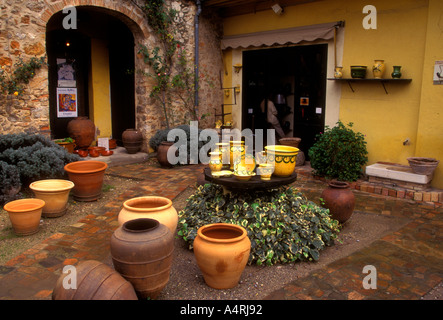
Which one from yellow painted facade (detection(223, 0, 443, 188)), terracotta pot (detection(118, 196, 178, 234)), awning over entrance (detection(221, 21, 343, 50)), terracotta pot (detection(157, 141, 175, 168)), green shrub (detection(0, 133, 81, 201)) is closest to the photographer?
terracotta pot (detection(118, 196, 178, 234))

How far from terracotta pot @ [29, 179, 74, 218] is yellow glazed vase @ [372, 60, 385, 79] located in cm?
534

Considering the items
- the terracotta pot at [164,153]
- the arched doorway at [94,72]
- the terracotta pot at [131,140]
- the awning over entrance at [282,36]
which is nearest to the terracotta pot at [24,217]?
the terracotta pot at [164,153]

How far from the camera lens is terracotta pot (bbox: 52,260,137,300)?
2.46 meters

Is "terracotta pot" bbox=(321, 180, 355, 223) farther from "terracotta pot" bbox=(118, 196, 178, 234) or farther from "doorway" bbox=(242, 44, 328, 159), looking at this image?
"doorway" bbox=(242, 44, 328, 159)

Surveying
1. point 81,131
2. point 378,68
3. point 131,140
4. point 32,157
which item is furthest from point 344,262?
point 81,131

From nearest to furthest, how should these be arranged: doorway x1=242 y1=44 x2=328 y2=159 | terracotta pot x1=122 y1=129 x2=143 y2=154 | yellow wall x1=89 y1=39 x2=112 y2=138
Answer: doorway x1=242 y1=44 x2=328 y2=159
terracotta pot x1=122 y1=129 x2=143 y2=154
yellow wall x1=89 y1=39 x2=112 y2=138

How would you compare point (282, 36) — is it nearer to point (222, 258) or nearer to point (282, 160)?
point (282, 160)

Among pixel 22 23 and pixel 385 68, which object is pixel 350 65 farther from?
pixel 22 23

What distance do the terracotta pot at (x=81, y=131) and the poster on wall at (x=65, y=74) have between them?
110 cm

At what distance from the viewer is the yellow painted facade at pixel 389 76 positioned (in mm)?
6086

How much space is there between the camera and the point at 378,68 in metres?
6.58

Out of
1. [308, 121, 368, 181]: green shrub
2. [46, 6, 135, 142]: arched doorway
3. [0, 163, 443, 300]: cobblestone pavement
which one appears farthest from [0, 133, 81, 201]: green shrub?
[308, 121, 368, 181]: green shrub

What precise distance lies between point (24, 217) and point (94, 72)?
5.51 meters
